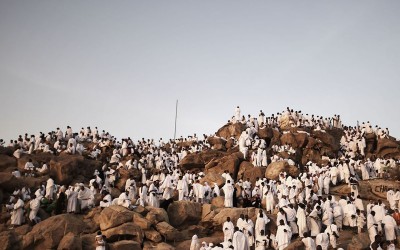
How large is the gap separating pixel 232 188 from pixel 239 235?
6619mm

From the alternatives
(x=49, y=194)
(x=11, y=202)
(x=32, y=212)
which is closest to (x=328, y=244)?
(x=32, y=212)

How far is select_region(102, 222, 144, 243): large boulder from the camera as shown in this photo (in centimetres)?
1684

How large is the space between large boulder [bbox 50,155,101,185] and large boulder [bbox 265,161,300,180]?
1503cm

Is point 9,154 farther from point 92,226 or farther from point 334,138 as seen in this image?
point 334,138

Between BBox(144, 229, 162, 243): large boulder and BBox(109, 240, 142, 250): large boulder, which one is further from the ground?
BBox(144, 229, 162, 243): large boulder

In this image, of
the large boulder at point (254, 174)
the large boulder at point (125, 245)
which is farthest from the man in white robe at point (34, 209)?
the large boulder at point (254, 174)

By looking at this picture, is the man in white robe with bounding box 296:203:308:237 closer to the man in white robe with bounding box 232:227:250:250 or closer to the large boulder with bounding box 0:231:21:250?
the man in white robe with bounding box 232:227:250:250

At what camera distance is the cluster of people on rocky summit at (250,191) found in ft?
56.1

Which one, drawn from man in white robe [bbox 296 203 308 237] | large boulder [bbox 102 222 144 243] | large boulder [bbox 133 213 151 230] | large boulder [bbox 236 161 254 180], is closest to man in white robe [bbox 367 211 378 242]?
man in white robe [bbox 296 203 308 237]

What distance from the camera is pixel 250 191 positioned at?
25.3 meters

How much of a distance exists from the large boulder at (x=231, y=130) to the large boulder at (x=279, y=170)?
34.4 feet

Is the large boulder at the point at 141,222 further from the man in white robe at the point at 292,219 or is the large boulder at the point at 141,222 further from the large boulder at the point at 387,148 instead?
the large boulder at the point at 387,148

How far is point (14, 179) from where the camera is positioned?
2497cm

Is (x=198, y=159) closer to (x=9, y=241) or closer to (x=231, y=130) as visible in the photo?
(x=231, y=130)
